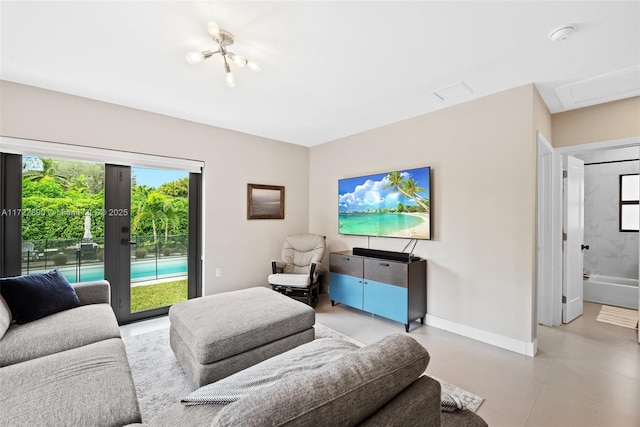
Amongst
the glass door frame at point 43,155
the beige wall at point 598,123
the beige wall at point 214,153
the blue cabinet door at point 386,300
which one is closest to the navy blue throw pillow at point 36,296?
the glass door frame at point 43,155

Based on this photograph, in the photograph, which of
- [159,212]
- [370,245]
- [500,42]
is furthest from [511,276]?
[159,212]

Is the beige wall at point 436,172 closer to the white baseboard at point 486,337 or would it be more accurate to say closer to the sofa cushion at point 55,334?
the white baseboard at point 486,337

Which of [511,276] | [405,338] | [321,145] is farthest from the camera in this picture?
[321,145]

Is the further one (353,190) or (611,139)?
(353,190)

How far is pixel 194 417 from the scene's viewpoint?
1071 millimetres

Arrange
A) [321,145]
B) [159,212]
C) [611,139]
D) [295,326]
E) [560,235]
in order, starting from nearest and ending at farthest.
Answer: [295,326]
[611,139]
[560,235]
[159,212]
[321,145]

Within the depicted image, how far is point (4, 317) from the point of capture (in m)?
1.91

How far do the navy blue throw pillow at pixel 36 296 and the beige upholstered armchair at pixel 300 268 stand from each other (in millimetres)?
2073

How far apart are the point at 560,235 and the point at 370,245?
87.0 inches

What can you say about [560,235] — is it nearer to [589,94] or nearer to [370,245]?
[589,94]

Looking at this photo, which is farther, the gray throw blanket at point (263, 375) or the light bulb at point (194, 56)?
the light bulb at point (194, 56)

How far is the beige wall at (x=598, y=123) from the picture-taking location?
277 centimetres

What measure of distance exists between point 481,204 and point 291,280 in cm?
244

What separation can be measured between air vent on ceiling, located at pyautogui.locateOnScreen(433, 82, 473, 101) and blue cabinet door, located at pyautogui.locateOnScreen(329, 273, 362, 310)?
Result: 91.0 inches
